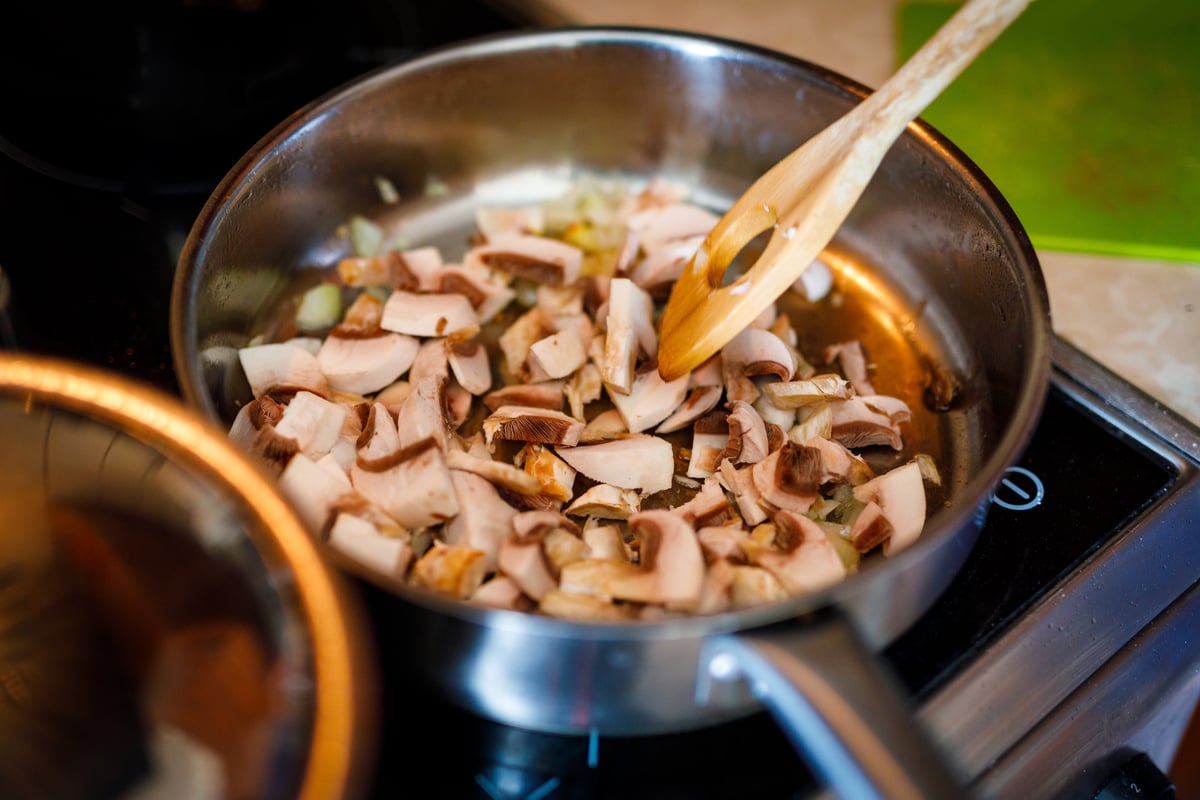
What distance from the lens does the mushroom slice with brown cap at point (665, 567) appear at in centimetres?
85

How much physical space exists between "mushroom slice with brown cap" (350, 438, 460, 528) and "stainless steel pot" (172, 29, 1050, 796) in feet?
0.62

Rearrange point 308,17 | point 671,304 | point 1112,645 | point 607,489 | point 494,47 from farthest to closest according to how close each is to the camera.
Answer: point 308,17 → point 494,47 → point 671,304 → point 607,489 → point 1112,645

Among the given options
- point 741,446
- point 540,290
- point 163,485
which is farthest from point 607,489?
point 163,485

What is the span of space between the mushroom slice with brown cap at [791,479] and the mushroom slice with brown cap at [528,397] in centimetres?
27

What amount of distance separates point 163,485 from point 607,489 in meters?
0.49

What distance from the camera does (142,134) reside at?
4.39 ft

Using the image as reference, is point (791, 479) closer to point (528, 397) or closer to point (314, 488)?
point (528, 397)

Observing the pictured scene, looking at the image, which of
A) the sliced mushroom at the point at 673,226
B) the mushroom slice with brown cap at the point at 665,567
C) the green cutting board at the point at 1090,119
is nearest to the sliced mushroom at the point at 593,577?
the mushroom slice with brown cap at the point at 665,567

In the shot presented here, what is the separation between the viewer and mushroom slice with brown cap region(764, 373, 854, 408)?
111 cm

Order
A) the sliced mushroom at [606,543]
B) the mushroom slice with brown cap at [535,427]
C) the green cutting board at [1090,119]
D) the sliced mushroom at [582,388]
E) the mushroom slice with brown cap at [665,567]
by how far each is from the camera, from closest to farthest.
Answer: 1. the mushroom slice with brown cap at [665,567]
2. the sliced mushroom at [606,543]
3. the mushroom slice with brown cap at [535,427]
4. the sliced mushroom at [582,388]
5. the green cutting board at [1090,119]

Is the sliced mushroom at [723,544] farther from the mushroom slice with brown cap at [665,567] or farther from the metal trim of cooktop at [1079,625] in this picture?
the metal trim of cooktop at [1079,625]

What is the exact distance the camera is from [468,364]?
3.85 ft

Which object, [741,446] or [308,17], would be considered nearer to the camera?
[741,446]

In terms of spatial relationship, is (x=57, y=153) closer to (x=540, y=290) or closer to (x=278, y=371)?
(x=278, y=371)
